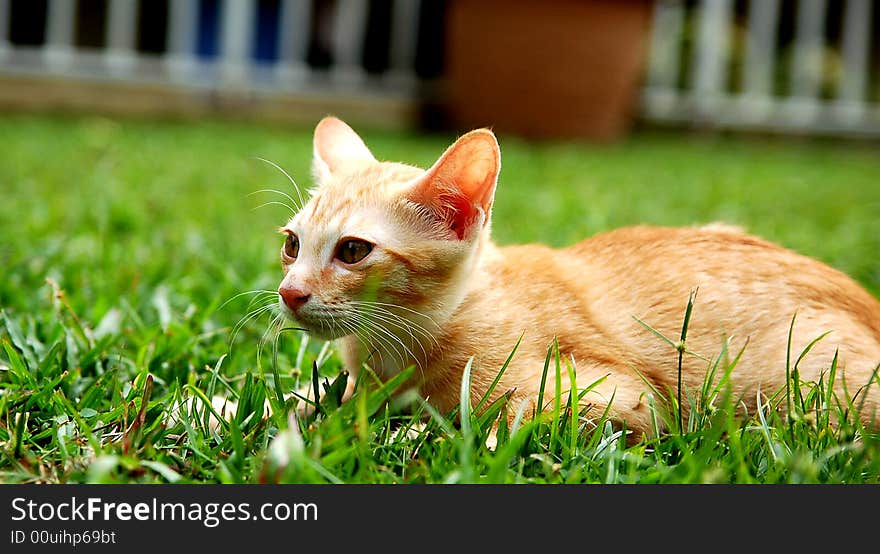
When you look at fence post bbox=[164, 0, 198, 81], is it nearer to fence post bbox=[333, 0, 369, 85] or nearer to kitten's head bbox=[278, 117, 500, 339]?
fence post bbox=[333, 0, 369, 85]

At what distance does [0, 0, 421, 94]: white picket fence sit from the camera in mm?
7137

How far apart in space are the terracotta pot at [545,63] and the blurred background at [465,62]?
0.04 ft

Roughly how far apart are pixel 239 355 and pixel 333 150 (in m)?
0.49

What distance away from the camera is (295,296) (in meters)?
1.54

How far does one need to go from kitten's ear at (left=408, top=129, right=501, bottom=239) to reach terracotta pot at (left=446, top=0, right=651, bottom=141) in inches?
207

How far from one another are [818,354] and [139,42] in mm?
7749

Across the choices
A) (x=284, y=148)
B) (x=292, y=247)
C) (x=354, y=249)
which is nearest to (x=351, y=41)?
(x=284, y=148)

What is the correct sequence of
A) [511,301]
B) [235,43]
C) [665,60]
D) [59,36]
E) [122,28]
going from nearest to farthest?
1. [511,301]
2. [235,43]
3. [59,36]
4. [122,28]
5. [665,60]

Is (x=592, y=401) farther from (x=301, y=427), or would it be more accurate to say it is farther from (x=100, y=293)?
(x=100, y=293)

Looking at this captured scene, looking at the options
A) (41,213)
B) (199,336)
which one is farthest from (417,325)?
(41,213)

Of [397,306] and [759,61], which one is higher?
[759,61]

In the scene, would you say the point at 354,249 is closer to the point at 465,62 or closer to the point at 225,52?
the point at 465,62

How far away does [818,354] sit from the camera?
1.67m

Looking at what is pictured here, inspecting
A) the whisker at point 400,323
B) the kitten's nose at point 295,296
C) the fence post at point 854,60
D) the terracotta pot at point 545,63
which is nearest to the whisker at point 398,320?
the whisker at point 400,323
